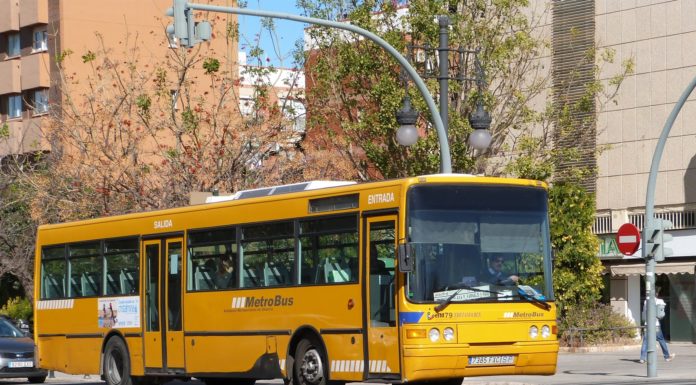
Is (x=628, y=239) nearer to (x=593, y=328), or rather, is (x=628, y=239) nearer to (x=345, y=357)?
(x=345, y=357)

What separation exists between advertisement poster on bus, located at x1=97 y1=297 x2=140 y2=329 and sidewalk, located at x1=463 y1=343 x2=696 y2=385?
568 cm

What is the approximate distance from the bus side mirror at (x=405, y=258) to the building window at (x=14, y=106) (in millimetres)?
46983

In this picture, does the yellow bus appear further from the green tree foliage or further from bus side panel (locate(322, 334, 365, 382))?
the green tree foliage

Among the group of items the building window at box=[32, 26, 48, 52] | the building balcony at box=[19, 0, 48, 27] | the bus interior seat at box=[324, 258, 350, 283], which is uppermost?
the building balcony at box=[19, 0, 48, 27]

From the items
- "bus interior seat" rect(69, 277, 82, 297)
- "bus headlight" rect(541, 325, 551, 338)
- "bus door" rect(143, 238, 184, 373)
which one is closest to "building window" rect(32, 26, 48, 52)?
"bus interior seat" rect(69, 277, 82, 297)

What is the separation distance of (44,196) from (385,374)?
22.6 meters

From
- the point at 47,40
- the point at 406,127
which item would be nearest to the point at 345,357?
the point at 406,127

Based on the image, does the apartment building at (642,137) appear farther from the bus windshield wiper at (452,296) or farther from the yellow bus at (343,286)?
the bus windshield wiper at (452,296)

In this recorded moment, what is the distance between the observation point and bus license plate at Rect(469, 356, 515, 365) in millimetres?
18016

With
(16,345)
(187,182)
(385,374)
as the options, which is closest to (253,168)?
(187,182)

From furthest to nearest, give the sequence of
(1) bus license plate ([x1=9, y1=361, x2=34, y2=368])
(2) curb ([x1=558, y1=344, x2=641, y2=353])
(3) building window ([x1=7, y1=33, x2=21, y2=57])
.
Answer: (3) building window ([x1=7, y1=33, x2=21, y2=57]) → (2) curb ([x1=558, y1=344, x2=641, y2=353]) → (1) bus license plate ([x1=9, y1=361, x2=34, y2=368])

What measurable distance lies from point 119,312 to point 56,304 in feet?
7.43

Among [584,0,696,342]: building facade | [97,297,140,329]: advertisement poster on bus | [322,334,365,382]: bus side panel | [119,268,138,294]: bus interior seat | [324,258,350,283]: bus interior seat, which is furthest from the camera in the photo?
[584,0,696,342]: building facade

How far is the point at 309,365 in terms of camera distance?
19.5 meters
